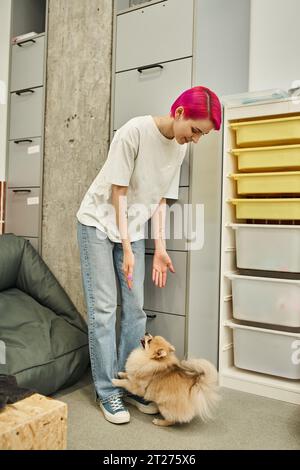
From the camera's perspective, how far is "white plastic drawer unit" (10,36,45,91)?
8.09 ft

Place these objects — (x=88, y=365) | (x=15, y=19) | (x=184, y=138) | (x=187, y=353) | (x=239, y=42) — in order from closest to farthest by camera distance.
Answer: (x=184, y=138) < (x=187, y=353) < (x=88, y=365) < (x=239, y=42) < (x=15, y=19)

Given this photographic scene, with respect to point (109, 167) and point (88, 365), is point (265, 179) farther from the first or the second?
point (88, 365)

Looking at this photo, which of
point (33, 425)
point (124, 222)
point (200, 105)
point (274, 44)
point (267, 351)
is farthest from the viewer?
point (274, 44)

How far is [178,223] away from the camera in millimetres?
1938

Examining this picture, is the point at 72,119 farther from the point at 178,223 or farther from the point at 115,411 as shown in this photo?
the point at 115,411

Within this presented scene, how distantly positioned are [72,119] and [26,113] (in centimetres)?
39

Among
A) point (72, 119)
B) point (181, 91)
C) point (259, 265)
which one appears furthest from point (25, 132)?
point (259, 265)

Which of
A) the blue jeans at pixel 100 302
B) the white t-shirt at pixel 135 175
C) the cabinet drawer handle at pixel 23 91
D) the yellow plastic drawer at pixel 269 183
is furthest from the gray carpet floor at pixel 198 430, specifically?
the cabinet drawer handle at pixel 23 91

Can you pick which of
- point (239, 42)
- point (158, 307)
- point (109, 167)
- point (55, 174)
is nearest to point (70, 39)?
point (55, 174)

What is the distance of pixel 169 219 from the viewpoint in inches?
76.9

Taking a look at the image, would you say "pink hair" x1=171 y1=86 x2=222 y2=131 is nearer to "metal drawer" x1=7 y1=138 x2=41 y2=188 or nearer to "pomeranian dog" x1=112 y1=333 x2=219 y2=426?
"pomeranian dog" x1=112 y1=333 x2=219 y2=426

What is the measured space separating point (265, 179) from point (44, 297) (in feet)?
4.01

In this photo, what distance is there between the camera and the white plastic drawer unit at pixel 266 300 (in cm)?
187

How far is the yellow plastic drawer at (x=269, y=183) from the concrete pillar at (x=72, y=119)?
0.71m
